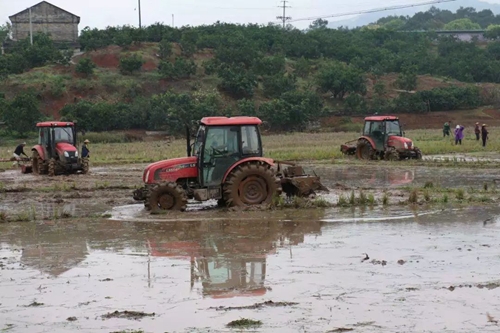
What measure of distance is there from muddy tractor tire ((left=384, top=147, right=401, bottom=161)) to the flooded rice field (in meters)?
13.7

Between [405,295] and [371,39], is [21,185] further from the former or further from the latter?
[371,39]

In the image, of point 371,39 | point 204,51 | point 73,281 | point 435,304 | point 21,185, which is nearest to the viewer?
point 435,304

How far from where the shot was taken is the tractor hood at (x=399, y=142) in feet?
108

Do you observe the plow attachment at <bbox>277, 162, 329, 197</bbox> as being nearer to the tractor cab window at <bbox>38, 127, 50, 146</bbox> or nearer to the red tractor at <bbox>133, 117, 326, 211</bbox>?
the red tractor at <bbox>133, 117, 326, 211</bbox>

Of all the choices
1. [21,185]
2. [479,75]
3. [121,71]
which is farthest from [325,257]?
[479,75]

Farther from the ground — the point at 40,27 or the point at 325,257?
the point at 40,27

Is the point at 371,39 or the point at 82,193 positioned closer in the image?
the point at 82,193

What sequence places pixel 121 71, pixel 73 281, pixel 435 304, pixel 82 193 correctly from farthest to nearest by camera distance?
pixel 121 71 < pixel 82 193 < pixel 73 281 < pixel 435 304

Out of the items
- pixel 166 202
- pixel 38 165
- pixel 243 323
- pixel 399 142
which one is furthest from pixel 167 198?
pixel 399 142

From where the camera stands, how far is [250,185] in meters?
18.9

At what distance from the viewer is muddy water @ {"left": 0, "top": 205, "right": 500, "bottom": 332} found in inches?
382

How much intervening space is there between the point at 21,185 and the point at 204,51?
61023mm

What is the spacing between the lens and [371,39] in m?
113

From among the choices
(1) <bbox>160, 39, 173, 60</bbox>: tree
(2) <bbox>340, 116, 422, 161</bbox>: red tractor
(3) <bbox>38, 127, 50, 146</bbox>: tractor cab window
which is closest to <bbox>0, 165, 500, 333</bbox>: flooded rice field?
(3) <bbox>38, 127, 50, 146</bbox>: tractor cab window
